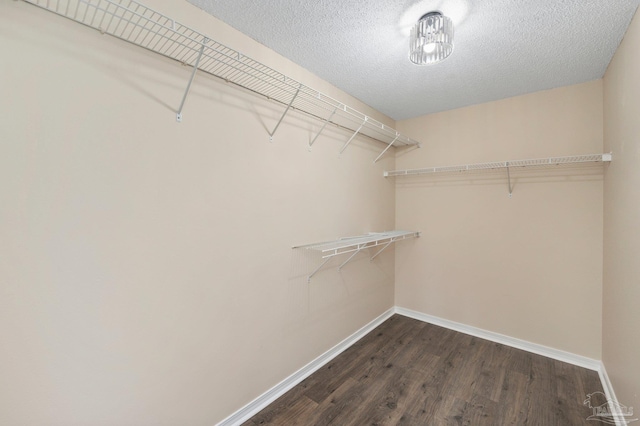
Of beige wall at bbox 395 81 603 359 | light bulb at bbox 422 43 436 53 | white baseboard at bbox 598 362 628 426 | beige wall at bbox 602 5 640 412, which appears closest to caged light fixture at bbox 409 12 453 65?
light bulb at bbox 422 43 436 53

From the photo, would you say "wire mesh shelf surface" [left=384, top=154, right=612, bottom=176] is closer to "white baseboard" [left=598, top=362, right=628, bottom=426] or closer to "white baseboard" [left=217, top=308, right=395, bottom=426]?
"white baseboard" [left=598, top=362, right=628, bottom=426]

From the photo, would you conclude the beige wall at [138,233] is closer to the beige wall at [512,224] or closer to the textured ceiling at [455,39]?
the textured ceiling at [455,39]

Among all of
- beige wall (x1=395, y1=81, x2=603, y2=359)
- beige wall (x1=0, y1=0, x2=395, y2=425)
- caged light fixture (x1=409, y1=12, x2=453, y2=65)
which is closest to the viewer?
beige wall (x1=0, y1=0, x2=395, y2=425)

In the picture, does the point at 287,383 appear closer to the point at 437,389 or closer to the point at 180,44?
the point at 437,389

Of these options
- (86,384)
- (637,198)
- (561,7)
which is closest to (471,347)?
(637,198)

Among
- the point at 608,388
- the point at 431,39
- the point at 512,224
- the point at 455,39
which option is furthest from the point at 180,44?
the point at 608,388

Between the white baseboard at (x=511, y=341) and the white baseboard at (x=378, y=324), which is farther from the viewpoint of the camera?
the white baseboard at (x=511, y=341)

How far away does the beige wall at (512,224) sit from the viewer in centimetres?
208

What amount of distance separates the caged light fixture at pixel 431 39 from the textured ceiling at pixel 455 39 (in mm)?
58

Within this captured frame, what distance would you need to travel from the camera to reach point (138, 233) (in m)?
1.17

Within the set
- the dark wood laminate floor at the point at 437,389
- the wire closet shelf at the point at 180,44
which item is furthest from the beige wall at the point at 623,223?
the wire closet shelf at the point at 180,44

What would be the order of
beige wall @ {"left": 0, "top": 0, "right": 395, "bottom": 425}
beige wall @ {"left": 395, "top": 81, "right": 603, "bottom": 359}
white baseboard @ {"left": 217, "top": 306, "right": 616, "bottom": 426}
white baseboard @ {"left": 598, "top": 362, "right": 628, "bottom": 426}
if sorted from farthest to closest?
beige wall @ {"left": 395, "top": 81, "right": 603, "bottom": 359}
white baseboard @ {"left": 217, "top": 306, "right": 616, "bottom": 426}
white baseboard @ {"left": 598, "top": 362, "right": 628, "bottom": 426}
beige wall @ {"left": 0, "top": 0, "right": 395, "bottom": 425}

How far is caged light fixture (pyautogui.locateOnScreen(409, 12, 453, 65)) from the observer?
1309 mm

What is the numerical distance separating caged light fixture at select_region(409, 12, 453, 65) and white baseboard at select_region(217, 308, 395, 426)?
2.25 m
